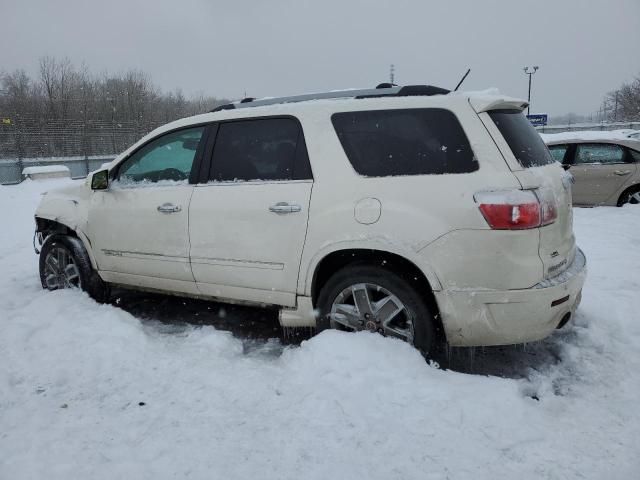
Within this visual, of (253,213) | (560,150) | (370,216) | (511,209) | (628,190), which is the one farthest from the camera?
(560,150)

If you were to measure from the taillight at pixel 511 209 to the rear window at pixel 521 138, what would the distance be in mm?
264

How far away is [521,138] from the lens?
118 inches

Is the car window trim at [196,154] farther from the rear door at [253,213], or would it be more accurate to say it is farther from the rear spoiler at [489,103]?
the rear spoiler at [489,103]

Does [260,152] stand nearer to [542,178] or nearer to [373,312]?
[373,312]

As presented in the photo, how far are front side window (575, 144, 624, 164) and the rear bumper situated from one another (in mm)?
7579

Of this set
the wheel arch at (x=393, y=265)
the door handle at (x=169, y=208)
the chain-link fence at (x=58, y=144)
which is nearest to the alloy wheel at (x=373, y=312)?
the wheel arch at (x=393, y=265)

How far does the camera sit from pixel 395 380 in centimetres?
282

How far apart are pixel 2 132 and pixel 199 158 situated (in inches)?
1102

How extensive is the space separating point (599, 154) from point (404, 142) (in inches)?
317

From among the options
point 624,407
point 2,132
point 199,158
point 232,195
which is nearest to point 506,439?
point 624,407

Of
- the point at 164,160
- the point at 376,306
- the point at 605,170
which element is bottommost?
the point at 376,306

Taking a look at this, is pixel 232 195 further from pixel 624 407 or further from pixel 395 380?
pixel 624 407

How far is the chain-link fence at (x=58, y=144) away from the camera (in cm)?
2516

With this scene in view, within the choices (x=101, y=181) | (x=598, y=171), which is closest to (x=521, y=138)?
(x=101, y=181)
